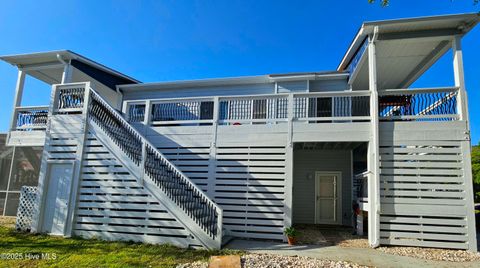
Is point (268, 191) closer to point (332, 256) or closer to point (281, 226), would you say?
point (281, 226)

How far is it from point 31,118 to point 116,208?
5.41m

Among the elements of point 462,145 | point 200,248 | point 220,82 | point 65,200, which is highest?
point 220,82

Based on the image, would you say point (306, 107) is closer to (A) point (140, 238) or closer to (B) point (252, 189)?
(B) point (252, 189)

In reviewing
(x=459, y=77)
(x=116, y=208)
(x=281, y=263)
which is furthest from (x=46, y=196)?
(x=459, y=77)

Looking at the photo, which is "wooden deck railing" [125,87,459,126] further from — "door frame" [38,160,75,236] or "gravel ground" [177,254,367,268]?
"gravel ground" [177,254,367,268]

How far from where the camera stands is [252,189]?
6.95 meters

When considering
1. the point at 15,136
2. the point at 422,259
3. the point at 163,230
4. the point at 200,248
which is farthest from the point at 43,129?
the point at 422,259

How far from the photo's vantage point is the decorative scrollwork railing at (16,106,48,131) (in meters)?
8.81

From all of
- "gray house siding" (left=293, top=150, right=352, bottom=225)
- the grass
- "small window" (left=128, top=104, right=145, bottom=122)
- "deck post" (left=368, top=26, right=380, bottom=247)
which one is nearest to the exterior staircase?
the grass

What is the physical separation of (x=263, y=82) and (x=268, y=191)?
4.80 meters

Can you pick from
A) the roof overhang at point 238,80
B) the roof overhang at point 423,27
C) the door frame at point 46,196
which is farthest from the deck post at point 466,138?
the door frame at point 46,196

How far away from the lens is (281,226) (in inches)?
262

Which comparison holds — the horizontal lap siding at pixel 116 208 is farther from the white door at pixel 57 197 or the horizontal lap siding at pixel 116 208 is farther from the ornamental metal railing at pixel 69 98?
the ornamental metal railing at pixel 69 98

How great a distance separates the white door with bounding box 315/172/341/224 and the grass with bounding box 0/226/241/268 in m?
5.31
